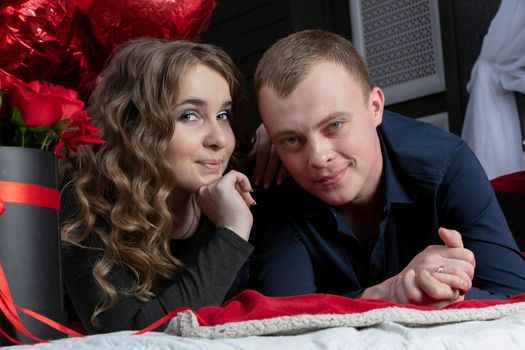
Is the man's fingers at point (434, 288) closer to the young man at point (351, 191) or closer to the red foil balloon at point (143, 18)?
the young man at point (351, 191)

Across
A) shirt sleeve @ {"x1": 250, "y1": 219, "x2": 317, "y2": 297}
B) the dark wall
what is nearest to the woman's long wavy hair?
shirt sleeve @ {"x1": 250, "y1": 219, "x2": 317, "y2": 297}

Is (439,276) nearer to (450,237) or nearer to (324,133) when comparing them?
(450,237)

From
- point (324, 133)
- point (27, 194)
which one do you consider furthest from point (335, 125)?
point (27, 194)

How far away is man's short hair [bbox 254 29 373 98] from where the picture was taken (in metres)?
1.27

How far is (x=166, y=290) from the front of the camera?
121 centimetres

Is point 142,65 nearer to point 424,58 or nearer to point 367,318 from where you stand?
point 367,318

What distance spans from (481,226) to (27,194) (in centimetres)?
78

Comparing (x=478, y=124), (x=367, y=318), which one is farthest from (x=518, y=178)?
(x=367, y=318)

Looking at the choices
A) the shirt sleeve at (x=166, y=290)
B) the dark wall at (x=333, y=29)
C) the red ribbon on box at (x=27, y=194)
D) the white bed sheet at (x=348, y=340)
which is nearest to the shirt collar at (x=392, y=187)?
the shirt sleeve at (x=166, y=290)

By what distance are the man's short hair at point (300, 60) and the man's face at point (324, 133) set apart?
1 centimetres

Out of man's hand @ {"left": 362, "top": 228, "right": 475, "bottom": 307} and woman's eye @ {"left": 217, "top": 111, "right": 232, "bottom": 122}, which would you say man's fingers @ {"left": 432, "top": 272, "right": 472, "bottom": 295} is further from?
woman's eye @ {"left": 217, "top": 111, "right": 232, "bottom": 122}

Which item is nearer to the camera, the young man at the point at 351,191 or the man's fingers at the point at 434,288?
the man's fingers at the point at 434,288

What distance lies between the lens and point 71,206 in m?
1.33

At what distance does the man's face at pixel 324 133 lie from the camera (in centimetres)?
125
